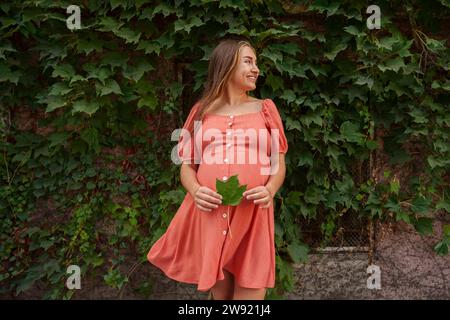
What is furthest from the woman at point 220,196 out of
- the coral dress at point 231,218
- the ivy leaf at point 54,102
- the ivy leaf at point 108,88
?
the ivy leaf at point 54,102

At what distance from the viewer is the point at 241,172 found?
6.43ft

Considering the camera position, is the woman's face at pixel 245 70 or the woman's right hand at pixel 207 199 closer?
the woman's right hand at pixel 207 199

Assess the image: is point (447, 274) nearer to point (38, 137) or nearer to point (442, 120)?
point (442, 120)

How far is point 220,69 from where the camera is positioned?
208 cm

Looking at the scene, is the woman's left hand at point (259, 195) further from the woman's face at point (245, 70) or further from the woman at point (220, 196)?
the woman's face at point (245, 70)

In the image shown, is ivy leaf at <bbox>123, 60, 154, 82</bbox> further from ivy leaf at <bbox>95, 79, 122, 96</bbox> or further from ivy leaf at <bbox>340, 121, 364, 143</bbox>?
ivy leaf at <bbox>340, 121, 364, 143</bbox>

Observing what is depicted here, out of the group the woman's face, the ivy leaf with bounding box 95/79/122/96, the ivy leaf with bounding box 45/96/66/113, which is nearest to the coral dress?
the woman's face

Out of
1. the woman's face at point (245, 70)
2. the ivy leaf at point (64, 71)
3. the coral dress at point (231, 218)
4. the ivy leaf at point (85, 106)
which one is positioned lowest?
the coral dress at point (231, 218)

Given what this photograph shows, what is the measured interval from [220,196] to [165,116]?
53.0 inches

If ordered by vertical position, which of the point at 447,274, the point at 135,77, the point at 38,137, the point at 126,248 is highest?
the point at 135,77

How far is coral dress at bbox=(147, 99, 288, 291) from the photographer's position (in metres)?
1.96

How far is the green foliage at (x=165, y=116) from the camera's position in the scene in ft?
9.04
